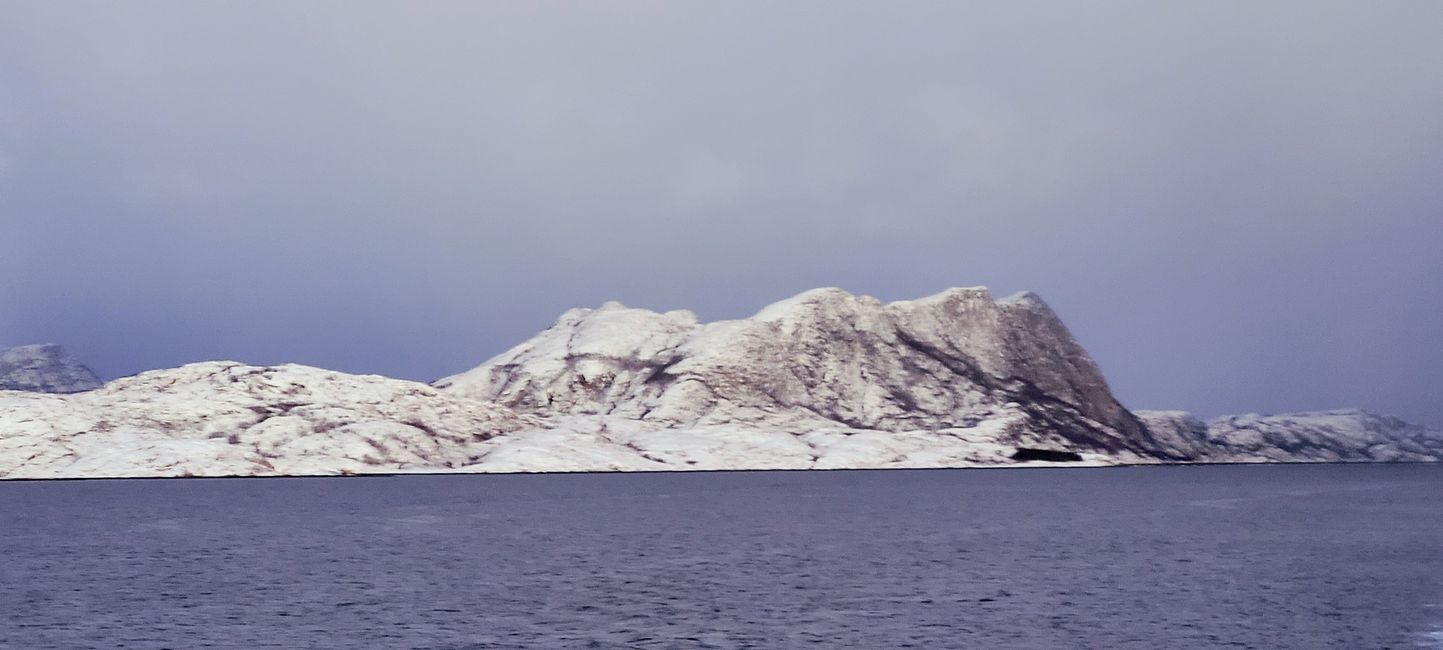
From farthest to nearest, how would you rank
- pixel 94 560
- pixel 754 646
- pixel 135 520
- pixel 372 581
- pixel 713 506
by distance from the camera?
1. pixel 713 506
2. pixel 135 520
3. pixel 94 560
4. pixel 372 581
5. pixel 754 646

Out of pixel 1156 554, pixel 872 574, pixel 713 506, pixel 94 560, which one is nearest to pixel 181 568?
pixel 94 560

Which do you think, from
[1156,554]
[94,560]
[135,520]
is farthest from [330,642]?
[135,520]

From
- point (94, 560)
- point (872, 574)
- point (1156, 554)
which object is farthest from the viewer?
point (1156, 554)

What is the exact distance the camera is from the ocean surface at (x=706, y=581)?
67.2 m

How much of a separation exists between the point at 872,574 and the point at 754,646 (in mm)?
33651

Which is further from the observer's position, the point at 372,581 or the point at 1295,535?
the point at 1295,535

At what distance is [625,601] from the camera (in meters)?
79.7

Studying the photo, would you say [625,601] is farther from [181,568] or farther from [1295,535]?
[1295,535]

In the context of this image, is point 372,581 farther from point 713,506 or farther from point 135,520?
point 713,506

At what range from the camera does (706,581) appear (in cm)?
9119

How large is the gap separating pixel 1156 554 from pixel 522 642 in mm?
68755

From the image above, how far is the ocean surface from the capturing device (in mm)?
67188

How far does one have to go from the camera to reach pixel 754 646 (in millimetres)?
63656

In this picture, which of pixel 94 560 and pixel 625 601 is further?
pixel 94 560
